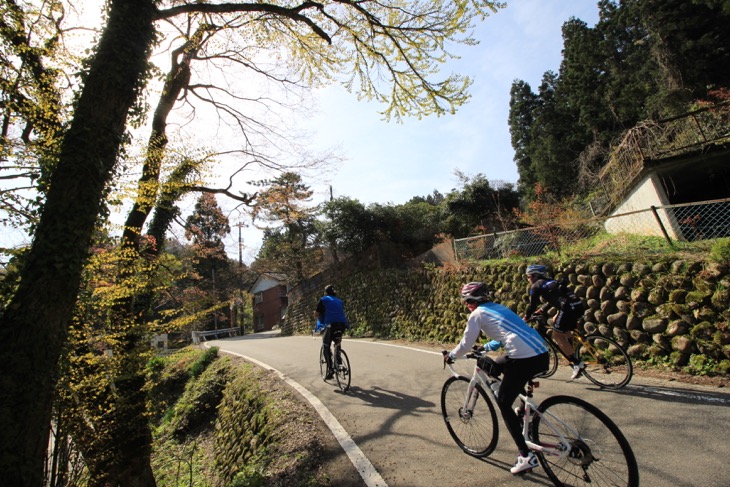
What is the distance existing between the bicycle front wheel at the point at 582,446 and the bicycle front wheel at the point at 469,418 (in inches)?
21.9

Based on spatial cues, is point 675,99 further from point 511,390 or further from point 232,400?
point 232,400

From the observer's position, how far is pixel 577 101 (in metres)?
25.2

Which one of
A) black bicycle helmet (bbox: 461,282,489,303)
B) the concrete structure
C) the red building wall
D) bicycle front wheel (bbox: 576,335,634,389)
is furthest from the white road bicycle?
the red building wall

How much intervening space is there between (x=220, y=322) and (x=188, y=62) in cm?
3551

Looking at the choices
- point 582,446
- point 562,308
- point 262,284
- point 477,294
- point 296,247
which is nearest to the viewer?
point 582,446

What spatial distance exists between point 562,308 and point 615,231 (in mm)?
6350

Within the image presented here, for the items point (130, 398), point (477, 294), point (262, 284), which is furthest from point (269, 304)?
point (477, 294)

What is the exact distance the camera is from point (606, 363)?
5.13 meters

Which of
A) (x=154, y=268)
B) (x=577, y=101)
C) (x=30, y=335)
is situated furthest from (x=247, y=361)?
(x=577, y=101)

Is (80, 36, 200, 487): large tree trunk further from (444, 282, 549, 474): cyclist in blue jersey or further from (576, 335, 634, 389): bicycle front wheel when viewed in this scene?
(576, 335, 634, 389): bicycle front wheel

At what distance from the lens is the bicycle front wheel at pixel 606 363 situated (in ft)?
16.3

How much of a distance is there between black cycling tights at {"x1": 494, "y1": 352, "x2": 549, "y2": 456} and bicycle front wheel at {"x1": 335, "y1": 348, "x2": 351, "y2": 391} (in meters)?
3.74

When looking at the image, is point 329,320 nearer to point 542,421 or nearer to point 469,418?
point 469,418

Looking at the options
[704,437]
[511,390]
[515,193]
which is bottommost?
[704,437]
